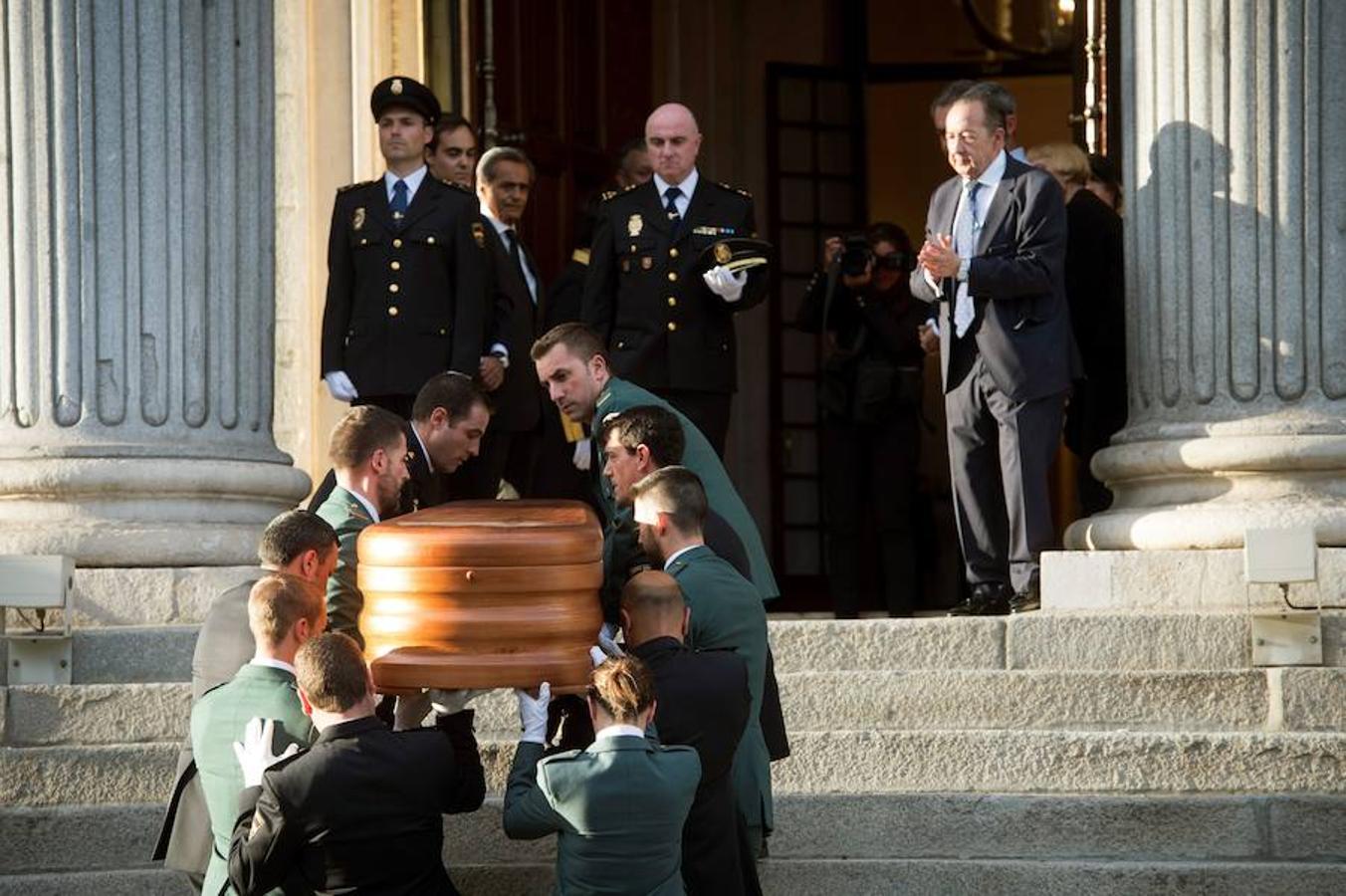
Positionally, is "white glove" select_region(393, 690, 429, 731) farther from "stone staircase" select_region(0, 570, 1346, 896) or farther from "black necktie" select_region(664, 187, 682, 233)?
"black necktie" select_region(664, 187, 682, 233)

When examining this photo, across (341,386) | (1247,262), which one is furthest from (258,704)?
(1247,262)

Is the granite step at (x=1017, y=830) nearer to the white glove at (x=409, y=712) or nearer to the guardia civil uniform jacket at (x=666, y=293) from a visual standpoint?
the white glove at (x=409, y=712)

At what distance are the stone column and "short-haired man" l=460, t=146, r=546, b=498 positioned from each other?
1115mm

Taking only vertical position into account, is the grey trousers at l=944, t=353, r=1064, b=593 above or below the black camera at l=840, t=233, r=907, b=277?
below

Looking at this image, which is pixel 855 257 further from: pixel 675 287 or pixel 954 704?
pixel 954 704

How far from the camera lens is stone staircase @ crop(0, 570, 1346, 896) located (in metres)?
8.16

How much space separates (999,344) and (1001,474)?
502 mm

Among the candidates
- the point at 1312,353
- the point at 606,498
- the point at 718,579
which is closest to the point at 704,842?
the point at 718,579

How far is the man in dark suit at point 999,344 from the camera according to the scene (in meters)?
9.85

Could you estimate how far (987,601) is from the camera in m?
9.93

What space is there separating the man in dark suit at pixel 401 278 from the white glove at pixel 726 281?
840 mm

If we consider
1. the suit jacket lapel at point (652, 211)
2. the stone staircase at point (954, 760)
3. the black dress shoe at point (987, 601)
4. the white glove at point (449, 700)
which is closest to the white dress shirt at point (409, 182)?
the suit jacket lapel at point (652, 211)

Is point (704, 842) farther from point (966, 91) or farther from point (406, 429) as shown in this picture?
point (966, 91)

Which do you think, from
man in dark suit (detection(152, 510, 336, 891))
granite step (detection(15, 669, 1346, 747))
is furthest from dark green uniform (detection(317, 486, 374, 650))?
granite step (detection(15, 669, 1346, 747))
